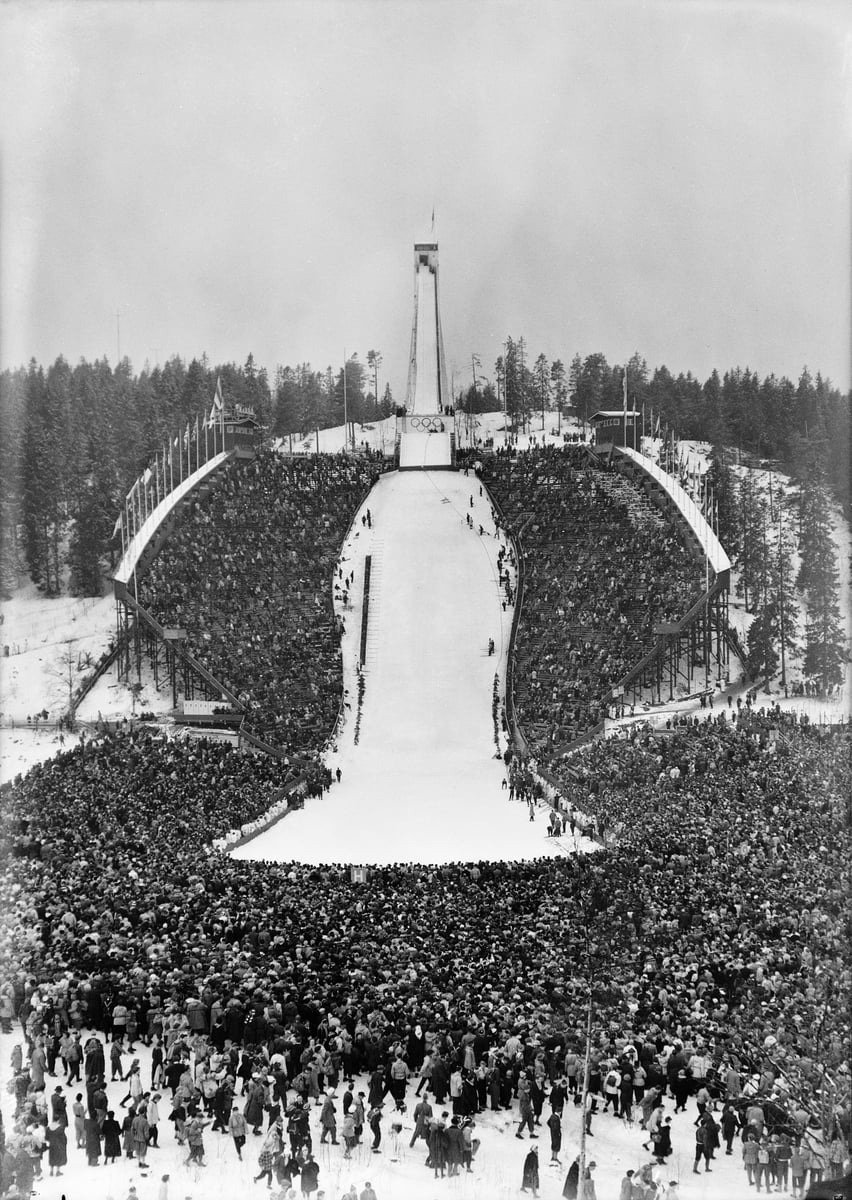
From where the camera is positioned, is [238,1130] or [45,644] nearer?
[238,1130]

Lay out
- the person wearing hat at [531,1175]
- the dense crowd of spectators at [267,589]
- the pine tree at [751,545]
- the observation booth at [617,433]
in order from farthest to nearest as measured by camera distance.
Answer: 1. the observation booth at [617,433]
2. the pine tree at [751,545]
3. the dense crowd of spectators at [267,589]
4. the person wearing hat at [531,1175]

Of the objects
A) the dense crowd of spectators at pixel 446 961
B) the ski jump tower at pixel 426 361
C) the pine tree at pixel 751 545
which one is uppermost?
the ski jump tower at pixel 426 361

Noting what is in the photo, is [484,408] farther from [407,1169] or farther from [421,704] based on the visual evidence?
[407,1169]

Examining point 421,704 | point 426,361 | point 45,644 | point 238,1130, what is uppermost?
point 426,361

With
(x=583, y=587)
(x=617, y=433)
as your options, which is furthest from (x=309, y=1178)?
(x=617, y=433)

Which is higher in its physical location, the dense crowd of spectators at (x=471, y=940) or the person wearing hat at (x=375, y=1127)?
the dense crowd of spectators at (x=471, y=940)

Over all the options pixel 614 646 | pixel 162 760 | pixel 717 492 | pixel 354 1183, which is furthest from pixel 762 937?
pixel 717 492

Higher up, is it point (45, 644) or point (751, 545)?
point (751, 545)

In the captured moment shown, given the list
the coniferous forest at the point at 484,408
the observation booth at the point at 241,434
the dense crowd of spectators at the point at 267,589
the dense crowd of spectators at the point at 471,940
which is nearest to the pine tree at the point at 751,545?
the coniferous forest at the point at 484,408

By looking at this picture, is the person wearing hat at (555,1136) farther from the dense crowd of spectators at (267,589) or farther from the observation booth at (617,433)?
the observation booth at (617,433)
